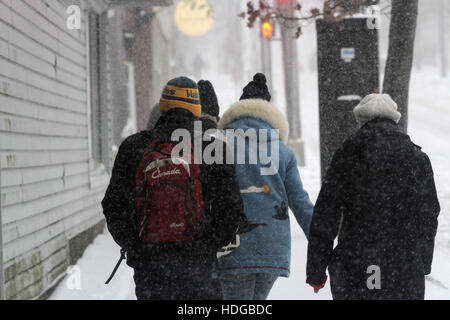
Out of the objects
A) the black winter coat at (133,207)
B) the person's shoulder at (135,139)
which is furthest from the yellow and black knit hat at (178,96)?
the person's shoulder at (135,139)

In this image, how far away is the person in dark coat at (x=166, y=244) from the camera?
2.90 metres

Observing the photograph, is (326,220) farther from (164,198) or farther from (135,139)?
(135,139)

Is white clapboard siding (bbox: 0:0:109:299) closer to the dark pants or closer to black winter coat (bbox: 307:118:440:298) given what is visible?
the dark pants

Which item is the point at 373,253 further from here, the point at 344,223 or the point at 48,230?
the point at 48,230

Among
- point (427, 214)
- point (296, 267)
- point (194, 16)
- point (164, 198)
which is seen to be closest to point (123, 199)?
point (164, 198)

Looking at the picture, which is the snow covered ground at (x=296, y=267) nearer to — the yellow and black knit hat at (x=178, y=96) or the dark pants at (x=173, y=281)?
the dark pants at (x=173, y=281)

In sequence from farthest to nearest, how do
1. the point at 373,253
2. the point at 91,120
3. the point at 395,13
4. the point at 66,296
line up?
1. the point at 91,120
2. the point at 395,13
3. the point at 66,296
4. the point at 373,253

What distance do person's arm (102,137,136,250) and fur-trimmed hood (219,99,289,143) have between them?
3.32ft

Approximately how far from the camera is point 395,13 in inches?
272

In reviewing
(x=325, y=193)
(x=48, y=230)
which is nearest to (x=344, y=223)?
(x=325, y=193)

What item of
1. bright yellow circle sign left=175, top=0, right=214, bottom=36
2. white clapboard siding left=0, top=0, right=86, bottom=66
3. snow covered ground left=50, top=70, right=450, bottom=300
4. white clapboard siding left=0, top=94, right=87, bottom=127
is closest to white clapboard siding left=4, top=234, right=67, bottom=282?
snow covered ground left=50, top=70, right=450, bottom=300

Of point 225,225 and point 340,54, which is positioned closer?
point 225,225

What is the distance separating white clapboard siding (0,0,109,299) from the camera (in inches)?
204

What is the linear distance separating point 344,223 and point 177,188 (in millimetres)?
→ 981
